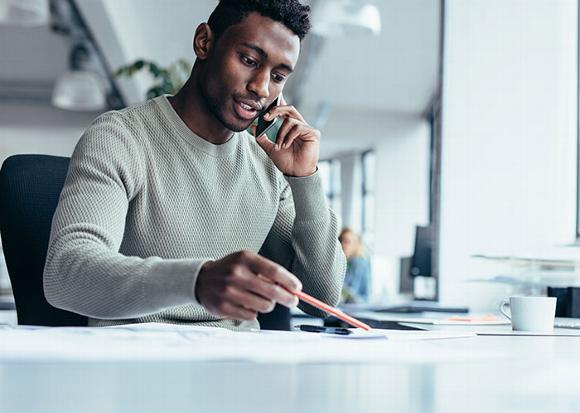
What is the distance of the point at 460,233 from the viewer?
3010 mm

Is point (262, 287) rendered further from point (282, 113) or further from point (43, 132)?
point (43, 132)

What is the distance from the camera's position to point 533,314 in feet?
A: 4.91

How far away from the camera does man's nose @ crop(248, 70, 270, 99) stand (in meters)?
1.53

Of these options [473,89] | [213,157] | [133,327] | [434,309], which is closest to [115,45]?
[473,89]

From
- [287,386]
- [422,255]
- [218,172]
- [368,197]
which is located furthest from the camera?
[368,197]

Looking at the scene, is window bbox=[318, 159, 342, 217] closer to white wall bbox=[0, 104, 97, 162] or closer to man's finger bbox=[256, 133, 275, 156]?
white wall bbox=[0, 104, 97, 162]

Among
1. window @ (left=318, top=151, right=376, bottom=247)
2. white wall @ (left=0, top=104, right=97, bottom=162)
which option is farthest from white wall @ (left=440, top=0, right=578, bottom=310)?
white wall @ (left=0, top=104, right=97, bottom=162)

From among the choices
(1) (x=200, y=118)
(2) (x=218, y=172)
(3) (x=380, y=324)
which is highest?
(1) (x=200, y=118)

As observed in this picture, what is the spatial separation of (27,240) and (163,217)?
0.27 meters

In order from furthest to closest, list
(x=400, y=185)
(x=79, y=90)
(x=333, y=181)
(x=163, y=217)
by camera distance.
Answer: (x=333, y=181)
(x=400, y=185)
(x=79, y=90)
(x=163, y=217)

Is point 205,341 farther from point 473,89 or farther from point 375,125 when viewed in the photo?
point 375,125

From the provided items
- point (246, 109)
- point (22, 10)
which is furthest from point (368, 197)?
point (246, 109)

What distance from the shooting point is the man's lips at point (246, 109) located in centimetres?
156

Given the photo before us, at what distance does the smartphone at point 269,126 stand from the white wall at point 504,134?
4.70 ft
